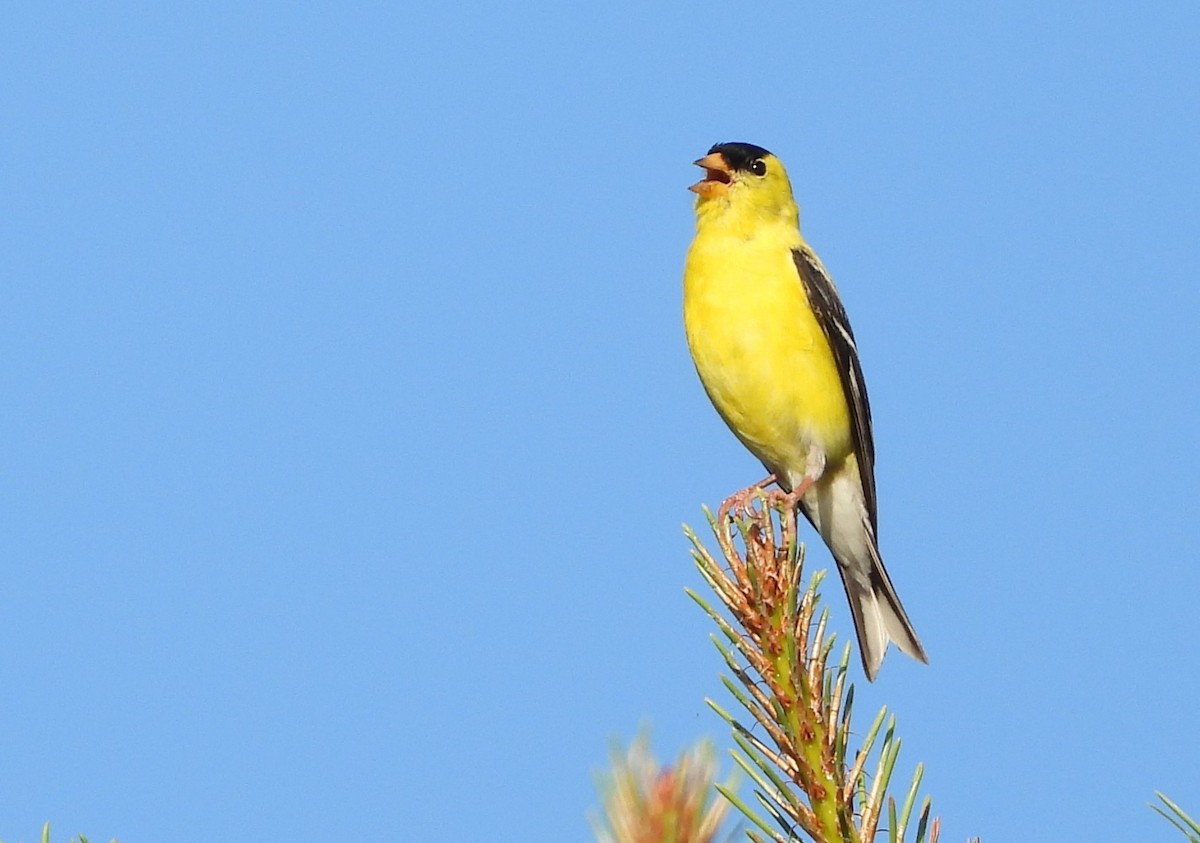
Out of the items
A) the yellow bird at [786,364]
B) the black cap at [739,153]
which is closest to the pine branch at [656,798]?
the yellow bird at [786,364]

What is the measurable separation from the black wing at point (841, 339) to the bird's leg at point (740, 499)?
1.37 ft

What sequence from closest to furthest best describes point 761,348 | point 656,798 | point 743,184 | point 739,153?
point 656,798 < point 761,348 < point 743,184 < point 739,153

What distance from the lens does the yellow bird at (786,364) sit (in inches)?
213

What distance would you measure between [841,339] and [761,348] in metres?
0.51

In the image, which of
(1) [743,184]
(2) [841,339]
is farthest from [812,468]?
(1) [743,184]

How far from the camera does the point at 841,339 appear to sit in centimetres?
575

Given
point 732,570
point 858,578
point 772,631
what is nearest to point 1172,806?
point 772,631

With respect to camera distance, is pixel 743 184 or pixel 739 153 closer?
pixel 743 184

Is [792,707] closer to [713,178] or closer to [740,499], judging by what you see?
[740,499]

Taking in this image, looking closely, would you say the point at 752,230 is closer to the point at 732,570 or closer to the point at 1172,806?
the point at 732,570

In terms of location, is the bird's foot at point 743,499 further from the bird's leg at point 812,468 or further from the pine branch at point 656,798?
the pine branch at point 656,798

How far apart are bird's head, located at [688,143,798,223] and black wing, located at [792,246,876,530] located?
0.27 meters

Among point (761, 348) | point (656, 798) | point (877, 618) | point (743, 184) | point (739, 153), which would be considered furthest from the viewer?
point (739, 153)

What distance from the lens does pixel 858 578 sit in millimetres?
5938
